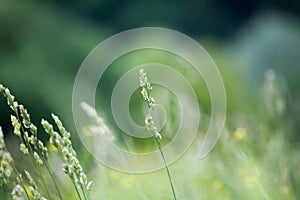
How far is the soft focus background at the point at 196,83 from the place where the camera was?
249 cm

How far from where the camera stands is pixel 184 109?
259cm

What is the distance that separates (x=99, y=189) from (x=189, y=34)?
1256 cm

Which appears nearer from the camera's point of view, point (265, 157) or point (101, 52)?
point (265, 157)

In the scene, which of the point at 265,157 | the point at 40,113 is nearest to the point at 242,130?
the point at 265,157

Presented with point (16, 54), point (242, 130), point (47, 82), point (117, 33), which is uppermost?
point (117, 33)

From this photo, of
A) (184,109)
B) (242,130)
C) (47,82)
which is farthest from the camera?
(47,82)

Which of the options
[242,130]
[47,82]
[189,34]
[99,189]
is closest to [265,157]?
[242,130]

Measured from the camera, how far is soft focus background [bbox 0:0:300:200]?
2.49 metres

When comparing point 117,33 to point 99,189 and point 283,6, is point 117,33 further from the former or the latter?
point 99,189

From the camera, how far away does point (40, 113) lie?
9914 millimetres

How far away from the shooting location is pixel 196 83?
586 centimetres

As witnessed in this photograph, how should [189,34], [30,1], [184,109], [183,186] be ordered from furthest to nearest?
[189,34]
[30,1]
[184,109]
[183,186]

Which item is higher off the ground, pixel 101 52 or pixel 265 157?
pixel 101 52

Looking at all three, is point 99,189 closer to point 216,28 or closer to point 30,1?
point 30,1
